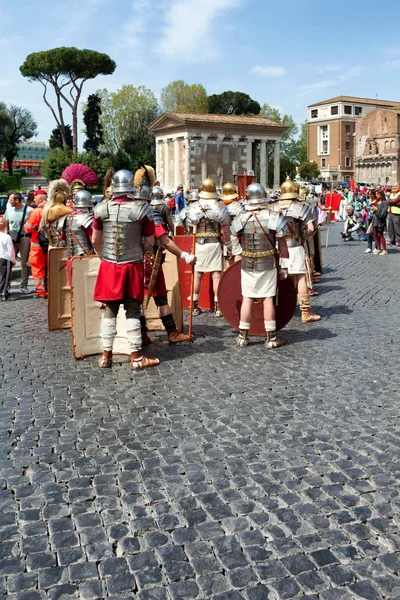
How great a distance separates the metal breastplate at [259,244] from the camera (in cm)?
655

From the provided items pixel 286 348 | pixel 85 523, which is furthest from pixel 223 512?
pixel 286 348

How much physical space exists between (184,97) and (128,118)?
851cm

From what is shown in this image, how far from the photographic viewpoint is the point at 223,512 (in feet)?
10.8

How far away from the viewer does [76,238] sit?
7598mm

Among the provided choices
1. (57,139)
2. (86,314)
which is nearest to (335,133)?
(57,139)

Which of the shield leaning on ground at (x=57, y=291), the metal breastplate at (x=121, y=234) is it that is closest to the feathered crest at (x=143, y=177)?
the shield leaning on ground at (x=57, y=291)

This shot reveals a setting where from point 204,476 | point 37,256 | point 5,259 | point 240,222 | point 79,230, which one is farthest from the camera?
point 37,256

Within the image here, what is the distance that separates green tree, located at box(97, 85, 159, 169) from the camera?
71188 mm

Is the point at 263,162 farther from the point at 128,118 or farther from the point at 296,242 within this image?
the point at 296,242

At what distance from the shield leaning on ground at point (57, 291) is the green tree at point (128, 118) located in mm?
64946

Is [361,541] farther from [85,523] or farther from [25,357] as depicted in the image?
[25,357]

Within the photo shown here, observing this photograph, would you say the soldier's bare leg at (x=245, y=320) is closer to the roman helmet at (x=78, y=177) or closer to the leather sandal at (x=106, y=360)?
the leather sandal at (x=106, y=360)

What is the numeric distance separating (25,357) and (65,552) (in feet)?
12.4

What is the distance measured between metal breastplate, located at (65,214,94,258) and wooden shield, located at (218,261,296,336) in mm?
1727
